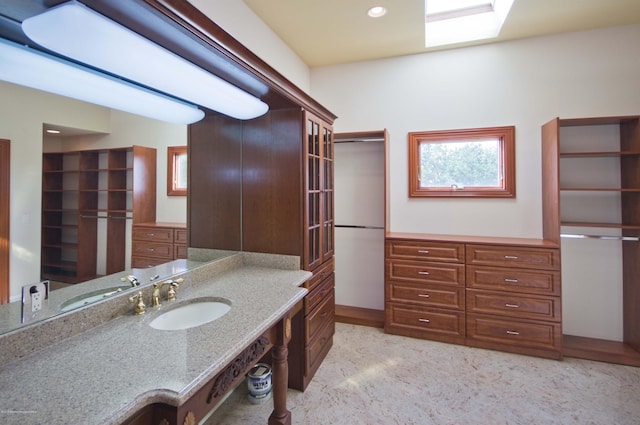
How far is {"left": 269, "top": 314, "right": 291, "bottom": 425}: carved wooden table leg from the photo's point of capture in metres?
1.67

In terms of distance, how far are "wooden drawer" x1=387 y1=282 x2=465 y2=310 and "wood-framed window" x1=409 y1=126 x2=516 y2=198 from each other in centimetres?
98

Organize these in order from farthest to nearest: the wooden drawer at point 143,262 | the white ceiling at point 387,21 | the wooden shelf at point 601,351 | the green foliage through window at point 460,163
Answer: the green foliage through window at point 460,163
the wooden shelf at point 601,351
the white ceiling at point 387,21
the wooden drawer at point 143,262

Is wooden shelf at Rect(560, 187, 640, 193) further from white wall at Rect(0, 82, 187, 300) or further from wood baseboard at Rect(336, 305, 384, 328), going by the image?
white wall at Rect(0, 82, 187, 300)

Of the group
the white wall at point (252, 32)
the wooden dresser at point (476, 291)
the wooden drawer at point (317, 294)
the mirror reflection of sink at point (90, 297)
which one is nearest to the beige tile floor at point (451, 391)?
the wooden dresser at point (476, 291)

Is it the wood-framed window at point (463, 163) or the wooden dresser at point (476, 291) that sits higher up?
the wood-framed window at point (463, 163)

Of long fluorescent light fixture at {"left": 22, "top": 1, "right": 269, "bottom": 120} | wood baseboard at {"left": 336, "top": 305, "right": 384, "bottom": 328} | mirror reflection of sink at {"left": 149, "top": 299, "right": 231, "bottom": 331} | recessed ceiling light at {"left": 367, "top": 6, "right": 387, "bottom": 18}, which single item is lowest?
wood baseboard at {"left": 336, "top": 305, "right": 384, "bottom": 328}

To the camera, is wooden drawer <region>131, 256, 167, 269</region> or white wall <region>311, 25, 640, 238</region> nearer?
wooden drawer <region>131, 256, 167, 269</region>

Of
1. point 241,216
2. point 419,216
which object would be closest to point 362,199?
point 419,216

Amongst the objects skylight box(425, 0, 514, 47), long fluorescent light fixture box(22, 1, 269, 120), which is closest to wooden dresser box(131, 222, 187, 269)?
long fluorescent light fixture box(22, 1, 269, 120)

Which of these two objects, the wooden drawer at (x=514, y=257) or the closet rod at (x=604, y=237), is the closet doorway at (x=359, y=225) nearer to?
the wooden drawer at (x=514, y=257)

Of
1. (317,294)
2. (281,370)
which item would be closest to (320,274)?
(317,294)

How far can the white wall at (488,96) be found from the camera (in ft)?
9.12

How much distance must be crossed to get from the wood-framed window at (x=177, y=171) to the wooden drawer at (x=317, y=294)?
1.14 metres

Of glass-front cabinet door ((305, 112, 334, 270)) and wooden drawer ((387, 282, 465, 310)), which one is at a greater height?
glass-front cabinet door ((305, 112, 334, 270))
